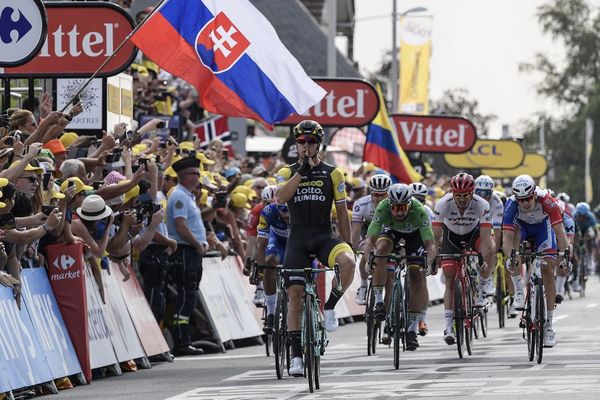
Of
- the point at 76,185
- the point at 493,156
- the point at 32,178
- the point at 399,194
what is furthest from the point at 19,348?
the point at 493,156

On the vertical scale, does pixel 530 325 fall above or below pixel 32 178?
below

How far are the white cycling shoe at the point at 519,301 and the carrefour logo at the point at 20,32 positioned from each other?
625 centimetres

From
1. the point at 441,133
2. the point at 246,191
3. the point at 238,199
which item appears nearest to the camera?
the point at 238,199

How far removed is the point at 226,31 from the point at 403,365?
375cm

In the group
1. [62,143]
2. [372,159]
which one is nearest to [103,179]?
[62,143]

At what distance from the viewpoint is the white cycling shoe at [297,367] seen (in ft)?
49.6

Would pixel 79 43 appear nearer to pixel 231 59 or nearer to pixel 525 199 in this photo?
pixel 231 59

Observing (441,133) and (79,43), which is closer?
(79,43)

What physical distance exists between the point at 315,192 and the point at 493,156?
38254 millimetres

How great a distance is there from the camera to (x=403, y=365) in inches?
690

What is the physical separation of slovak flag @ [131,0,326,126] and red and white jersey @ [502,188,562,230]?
235 cm

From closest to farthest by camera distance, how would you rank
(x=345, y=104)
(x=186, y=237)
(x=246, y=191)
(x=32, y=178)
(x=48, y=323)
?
(x=32, y=178), (x=48, y=323), (x=186, y=237), (x=246, y=191), (x=345, y=104)

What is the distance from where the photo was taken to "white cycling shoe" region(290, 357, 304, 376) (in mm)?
15117

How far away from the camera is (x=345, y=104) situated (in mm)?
27094
